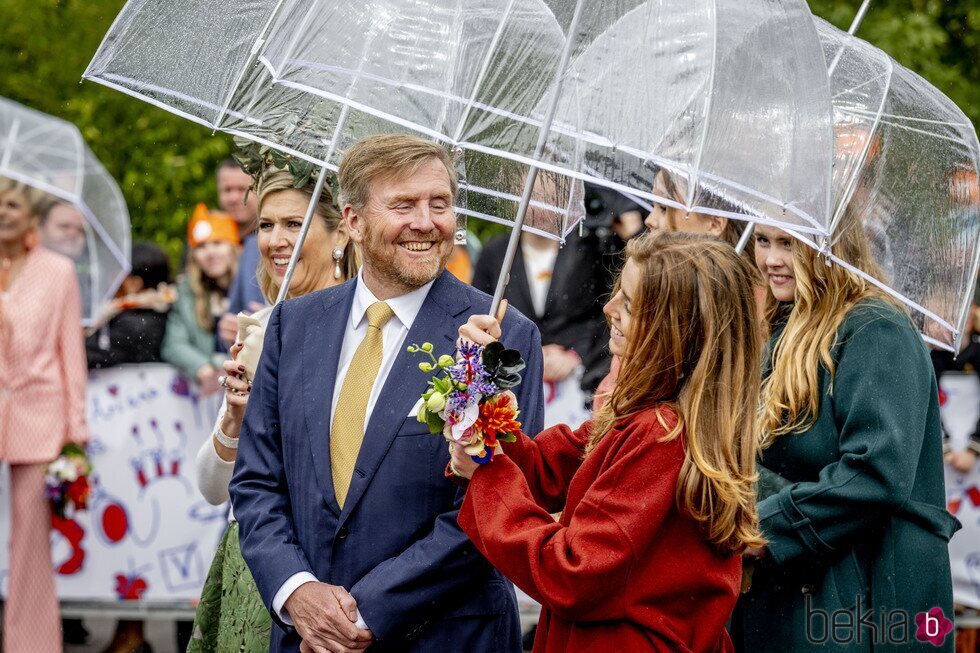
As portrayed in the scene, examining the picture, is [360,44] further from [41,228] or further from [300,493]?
Result: [41,228]

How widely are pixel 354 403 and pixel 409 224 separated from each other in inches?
21.3

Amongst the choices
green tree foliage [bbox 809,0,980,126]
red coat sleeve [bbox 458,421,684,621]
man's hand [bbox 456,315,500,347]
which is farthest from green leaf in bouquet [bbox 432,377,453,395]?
green tree foliage [bbox 809,0,980,126]

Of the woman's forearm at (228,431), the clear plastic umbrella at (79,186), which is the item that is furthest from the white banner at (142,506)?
the woman's forearm at (228,431)

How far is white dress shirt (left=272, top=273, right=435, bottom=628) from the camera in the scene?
12.7 ft

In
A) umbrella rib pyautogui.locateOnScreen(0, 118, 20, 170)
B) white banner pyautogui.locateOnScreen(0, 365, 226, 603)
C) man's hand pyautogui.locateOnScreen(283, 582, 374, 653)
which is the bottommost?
white banner pyautogui.locateOnScreen(0, 365, 226, 603)

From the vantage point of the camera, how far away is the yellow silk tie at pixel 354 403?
3.79m

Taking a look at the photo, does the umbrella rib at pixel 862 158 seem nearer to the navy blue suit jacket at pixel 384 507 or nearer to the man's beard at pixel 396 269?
the navy blue suit jacket at pixel 384 507

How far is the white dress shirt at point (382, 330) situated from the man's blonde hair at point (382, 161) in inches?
11.1

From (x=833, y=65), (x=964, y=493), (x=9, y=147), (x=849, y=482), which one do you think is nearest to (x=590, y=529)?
(x=849, y=482)

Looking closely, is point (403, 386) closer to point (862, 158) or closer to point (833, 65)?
point (862, 158)

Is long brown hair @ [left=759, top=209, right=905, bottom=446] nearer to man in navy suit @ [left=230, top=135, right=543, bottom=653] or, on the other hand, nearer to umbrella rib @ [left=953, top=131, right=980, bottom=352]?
umbrella rib @ [left=953, top=131, right=980, bottom=352]

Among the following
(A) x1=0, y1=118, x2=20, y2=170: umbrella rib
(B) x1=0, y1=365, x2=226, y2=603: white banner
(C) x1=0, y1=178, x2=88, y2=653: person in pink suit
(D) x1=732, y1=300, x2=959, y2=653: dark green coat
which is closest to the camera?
(D) x1=732, y1=300, x2=959, y2=653: dark green coat

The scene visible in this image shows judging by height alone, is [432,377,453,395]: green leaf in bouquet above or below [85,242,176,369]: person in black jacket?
above

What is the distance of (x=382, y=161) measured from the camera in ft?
12.7
